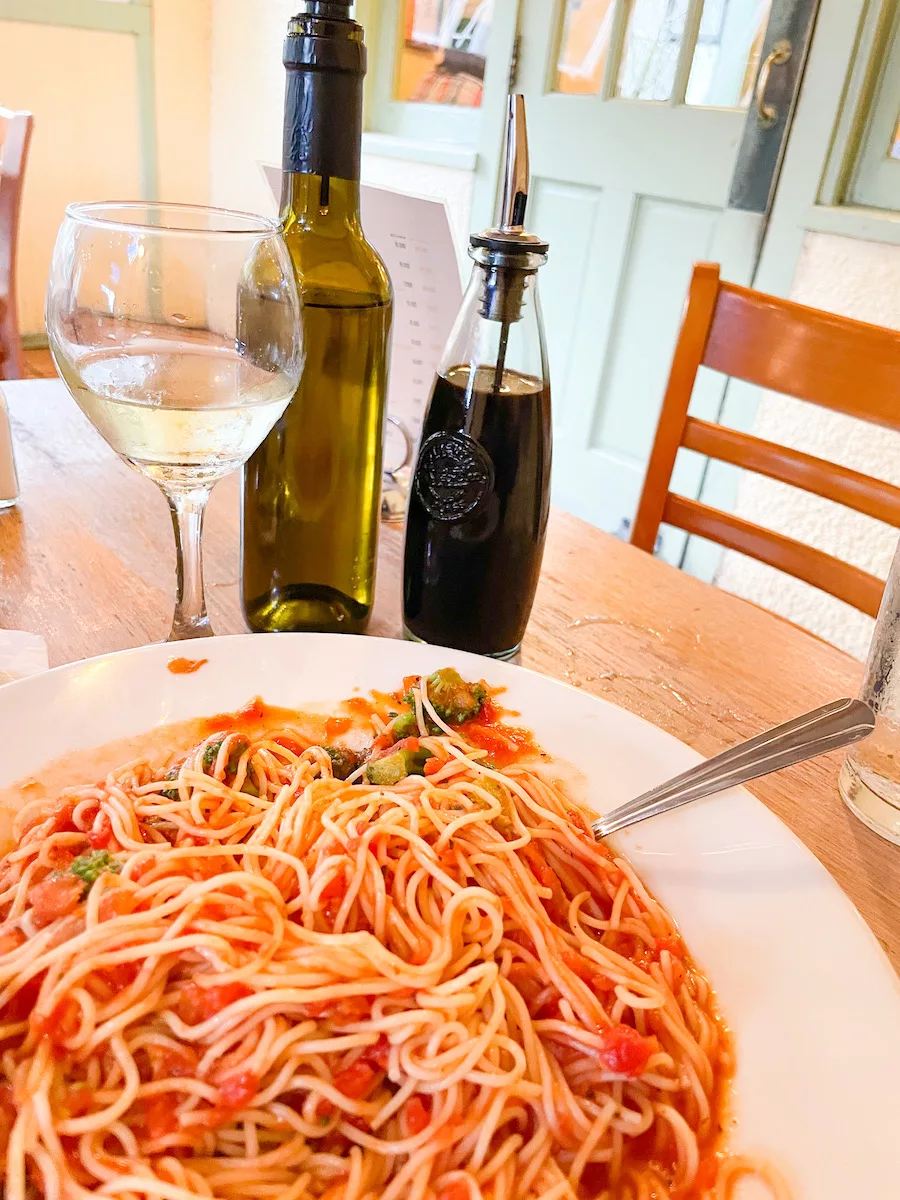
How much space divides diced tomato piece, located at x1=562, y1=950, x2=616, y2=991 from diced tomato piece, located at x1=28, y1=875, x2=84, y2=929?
1.09 ft

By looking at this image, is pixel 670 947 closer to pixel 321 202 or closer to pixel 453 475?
pixel 453 475

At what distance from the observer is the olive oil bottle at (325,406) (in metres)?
0.78

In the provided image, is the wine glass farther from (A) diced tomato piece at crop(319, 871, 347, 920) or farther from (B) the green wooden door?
(B) the green wooden door

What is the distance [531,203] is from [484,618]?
253 centimetres

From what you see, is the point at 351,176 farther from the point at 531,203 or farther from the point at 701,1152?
the point at 531,203

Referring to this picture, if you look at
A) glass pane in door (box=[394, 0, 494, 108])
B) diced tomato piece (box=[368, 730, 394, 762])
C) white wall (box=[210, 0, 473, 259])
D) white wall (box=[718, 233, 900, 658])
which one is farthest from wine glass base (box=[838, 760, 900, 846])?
white wall (box=[210, 0, 473, 259])

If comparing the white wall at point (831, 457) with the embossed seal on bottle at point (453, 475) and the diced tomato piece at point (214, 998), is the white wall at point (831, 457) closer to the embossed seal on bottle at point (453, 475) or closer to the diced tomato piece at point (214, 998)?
the embossed seal on bottle at point (453, 475)

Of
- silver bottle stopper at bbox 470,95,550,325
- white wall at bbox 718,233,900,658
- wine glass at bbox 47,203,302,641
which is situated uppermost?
silver bottle stopper at bbox 470,95,550,325

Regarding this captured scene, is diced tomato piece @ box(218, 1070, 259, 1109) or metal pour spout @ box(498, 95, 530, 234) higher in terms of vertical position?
metal pour spout @ box(498, 95, 530, 234)

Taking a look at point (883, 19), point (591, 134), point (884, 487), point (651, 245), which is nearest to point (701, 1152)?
point (884, 487)

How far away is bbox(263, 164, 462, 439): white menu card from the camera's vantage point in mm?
1129

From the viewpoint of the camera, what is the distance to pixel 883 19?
207 cm

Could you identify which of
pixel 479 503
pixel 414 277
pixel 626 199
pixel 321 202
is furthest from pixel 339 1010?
pixel 626 199

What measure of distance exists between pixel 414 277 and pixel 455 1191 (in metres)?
1.04
